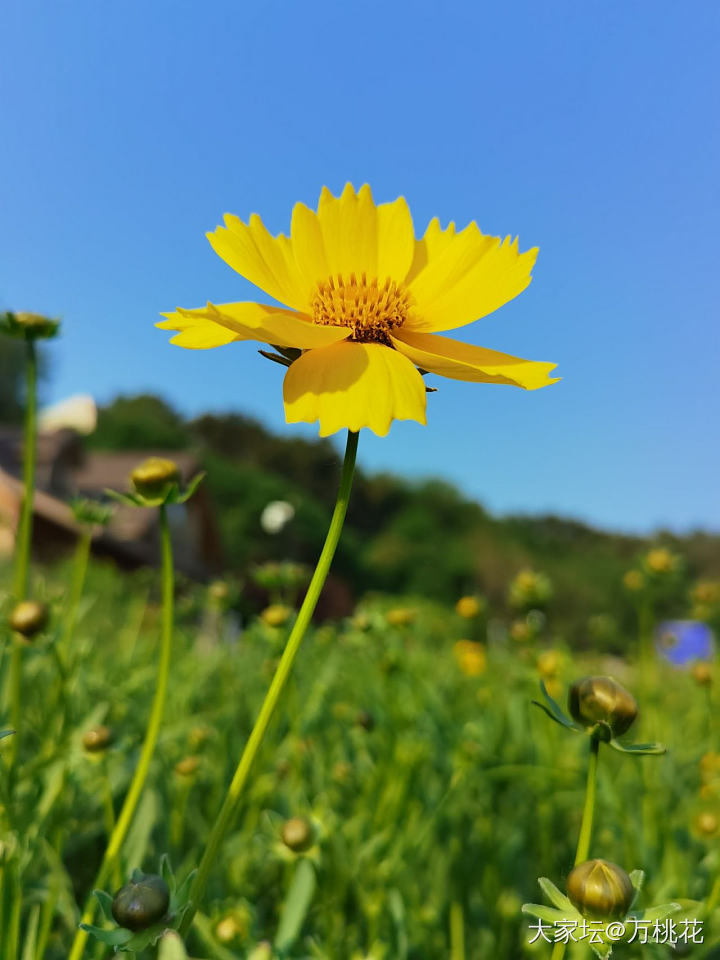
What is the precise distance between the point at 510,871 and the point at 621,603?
10.7 meters

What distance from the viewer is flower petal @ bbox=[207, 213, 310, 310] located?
1.32 ft

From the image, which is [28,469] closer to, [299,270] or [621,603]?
[299,270]

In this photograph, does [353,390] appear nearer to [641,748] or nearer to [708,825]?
[641,748]

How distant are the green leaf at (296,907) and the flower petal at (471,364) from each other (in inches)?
16.8

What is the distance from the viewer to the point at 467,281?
1.45 feet

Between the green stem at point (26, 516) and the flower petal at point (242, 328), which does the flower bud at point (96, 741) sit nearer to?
the green stem at point (26, 516)

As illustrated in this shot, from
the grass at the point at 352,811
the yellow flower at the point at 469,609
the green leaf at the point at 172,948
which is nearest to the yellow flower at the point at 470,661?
the grass at the point at 352,811

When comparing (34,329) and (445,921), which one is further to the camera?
(445,921)

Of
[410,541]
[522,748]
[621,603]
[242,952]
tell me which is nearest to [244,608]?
[522,748]

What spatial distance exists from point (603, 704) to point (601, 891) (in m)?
0.09

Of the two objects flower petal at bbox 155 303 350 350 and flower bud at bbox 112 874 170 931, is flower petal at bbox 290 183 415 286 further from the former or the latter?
flower bud at bbox 112 874 170 931

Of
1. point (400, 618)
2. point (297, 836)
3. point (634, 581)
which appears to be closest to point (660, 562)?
point (634, 581)

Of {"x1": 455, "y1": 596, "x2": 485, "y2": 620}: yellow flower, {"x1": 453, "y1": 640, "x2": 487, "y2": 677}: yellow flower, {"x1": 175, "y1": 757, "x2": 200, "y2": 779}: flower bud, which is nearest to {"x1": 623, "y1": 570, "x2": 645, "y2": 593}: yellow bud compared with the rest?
{"x1": 455, "y1": 596, "x2": 485, "y2": 620}: yellow flower

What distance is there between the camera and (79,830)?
764 millimetres
